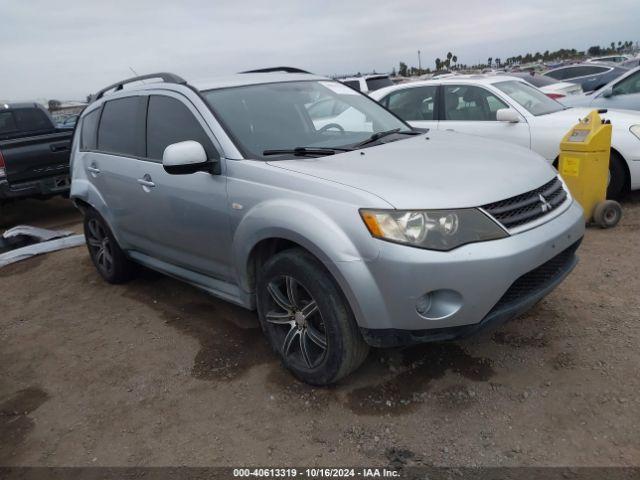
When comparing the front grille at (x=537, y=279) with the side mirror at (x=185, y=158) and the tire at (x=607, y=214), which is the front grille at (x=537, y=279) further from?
the tire at (x=607, y=214)

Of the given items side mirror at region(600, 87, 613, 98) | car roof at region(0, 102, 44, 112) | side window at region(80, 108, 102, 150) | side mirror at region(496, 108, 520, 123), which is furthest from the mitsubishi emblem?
car roof at region(0, 102, 44, 112)

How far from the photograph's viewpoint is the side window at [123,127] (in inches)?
163

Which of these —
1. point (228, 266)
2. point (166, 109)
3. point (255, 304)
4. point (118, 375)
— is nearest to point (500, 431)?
point (255, 304)

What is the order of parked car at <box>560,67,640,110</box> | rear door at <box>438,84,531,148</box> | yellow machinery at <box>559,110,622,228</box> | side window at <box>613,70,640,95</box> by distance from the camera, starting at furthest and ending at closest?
side window at <box>613,70,640,95</box> < parked car at <box>560,67,640,110</box> < rear door at <box>438,84,531,148</box> < yellow machinery at <box>559,110,622,228</box>

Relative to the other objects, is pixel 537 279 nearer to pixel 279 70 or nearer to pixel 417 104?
pixel 279 70

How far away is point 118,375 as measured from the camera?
351 cm

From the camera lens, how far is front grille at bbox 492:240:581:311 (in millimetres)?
2668

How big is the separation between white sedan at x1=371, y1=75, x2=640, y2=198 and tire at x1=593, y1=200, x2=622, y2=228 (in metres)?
0.75

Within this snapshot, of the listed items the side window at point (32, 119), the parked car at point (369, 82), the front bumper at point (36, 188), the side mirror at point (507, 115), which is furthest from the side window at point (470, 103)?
the side window at point (32, 119)

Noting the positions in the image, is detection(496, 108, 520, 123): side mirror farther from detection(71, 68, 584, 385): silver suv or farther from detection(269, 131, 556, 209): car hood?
detection(269, 131, 556, 209): car hood

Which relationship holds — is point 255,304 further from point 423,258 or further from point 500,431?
point 500,431

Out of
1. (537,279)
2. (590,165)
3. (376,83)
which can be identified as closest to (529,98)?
(590,165)

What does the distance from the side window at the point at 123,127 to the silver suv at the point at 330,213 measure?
0.02 m

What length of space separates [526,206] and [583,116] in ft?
13.3
